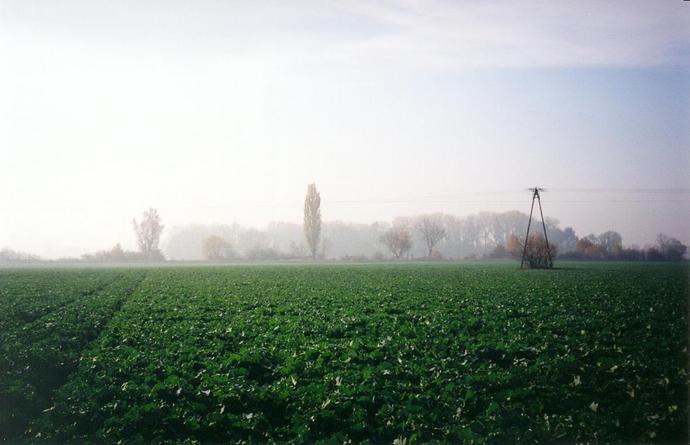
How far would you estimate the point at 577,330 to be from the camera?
538 inches

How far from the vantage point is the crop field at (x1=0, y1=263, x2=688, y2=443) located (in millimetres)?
7719

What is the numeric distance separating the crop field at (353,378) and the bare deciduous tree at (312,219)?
84.6 metres

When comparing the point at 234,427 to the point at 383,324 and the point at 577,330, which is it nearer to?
the point at 383,324

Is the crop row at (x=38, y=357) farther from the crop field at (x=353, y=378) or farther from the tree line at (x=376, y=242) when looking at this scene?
the tree line at (x=376, y=242)

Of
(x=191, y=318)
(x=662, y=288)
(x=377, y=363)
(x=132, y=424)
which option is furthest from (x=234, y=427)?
(x=662, y=288)

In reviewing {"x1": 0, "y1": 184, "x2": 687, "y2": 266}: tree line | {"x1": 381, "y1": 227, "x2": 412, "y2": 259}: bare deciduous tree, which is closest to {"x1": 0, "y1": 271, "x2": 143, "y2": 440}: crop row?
{"x1": 0, "y1": 184, "x2": 687, "y2": 266}: tree line

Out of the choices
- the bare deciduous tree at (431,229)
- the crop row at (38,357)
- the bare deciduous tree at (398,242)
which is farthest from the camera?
the bare deciduous tree at (431,229)

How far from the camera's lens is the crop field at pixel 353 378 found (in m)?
7.72

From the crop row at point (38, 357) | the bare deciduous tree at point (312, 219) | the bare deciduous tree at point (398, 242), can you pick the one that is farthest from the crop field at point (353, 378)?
the bare deciduous tree at point (398, 242)

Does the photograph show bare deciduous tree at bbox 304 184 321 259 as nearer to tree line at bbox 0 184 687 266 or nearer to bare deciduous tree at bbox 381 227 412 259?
tree line at bbox 0 184 687 266

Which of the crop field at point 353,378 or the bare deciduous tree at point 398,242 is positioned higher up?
the bare deciduous tree at point 398,242

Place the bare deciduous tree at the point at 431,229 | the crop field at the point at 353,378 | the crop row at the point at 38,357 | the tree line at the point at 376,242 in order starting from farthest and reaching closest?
the bare deciduous tree at the point at 431,229, the tree line at the point at 376,242, the crop row at the point at 38,357, the crop field at the point at 353,378

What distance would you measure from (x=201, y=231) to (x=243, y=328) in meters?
148

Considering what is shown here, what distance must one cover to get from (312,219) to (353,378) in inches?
Answer: 3705
